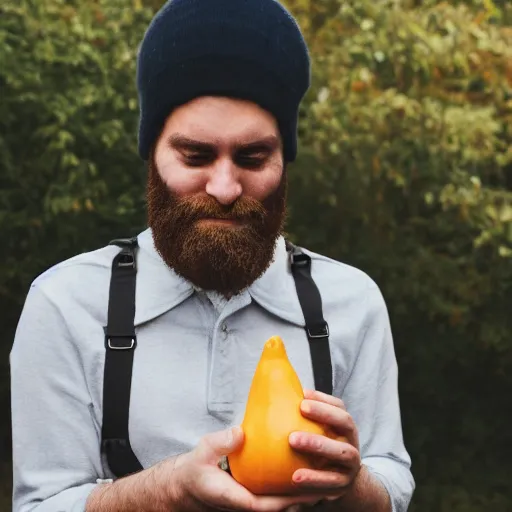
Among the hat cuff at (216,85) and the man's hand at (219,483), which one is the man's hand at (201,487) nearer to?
the man's hand at (219,483)

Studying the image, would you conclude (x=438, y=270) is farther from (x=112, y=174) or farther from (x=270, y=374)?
(x=270, y=374)

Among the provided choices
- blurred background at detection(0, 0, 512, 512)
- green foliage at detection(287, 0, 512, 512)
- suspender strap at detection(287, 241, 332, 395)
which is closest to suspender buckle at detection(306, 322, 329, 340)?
suspender strap at detection(287, 241, 332, 395)

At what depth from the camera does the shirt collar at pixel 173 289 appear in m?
2.60

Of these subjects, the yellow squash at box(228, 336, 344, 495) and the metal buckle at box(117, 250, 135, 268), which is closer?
the yellow squash at box(228, 336, 344, 495)

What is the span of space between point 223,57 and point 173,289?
560 millimetres

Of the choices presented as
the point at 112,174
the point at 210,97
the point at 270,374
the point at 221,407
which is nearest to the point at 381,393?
the point at 221,407

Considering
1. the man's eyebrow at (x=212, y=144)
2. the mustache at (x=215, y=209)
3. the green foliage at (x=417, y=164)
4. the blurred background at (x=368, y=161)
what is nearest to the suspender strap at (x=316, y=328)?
the mustache at (x=215, y=209)

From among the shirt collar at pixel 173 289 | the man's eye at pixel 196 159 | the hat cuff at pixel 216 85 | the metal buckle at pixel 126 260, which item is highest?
the hat cuff at pixel 216 85

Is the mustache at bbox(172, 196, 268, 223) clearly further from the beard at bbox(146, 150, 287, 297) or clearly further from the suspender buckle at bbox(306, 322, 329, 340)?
the suspender buckle at bbox(306, 322, 329, 340)

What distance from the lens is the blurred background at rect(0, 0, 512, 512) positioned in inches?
229

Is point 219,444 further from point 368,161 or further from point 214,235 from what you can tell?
point 368,161

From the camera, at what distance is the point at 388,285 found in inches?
247

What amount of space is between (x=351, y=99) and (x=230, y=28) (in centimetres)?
376

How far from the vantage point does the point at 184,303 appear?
2650mm
